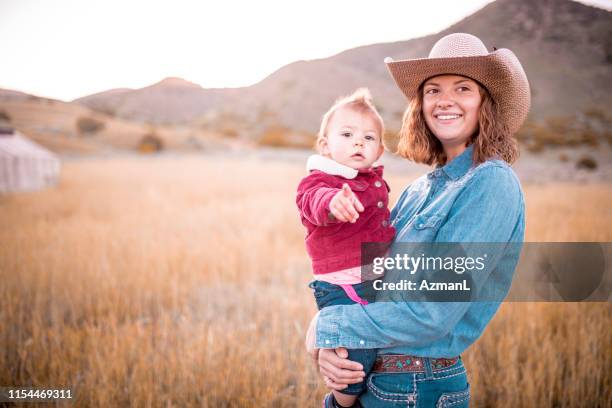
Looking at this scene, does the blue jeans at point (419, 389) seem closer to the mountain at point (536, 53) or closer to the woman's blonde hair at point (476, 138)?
the woman's blonde hair at point (476, 138)

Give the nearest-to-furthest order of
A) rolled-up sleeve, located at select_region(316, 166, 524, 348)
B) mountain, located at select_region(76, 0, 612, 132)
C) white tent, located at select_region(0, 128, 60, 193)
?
rolled-up sleeve, located at select_region(316, 166, 524, 348), mountain, located at select_region(76, 0, 612, 132), white tent, located at select_region(0, 128, 60, 193)

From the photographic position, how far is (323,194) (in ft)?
4.51

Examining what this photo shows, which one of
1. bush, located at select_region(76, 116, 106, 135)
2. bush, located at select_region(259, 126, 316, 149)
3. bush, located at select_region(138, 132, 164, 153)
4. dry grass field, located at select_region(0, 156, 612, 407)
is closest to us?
Result: dry grass field, located at select_region(0, 156, 612, 407)

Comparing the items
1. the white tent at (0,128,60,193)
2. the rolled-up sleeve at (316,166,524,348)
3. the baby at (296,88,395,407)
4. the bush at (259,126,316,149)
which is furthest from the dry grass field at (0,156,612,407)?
the bush at (259,126,316,149)

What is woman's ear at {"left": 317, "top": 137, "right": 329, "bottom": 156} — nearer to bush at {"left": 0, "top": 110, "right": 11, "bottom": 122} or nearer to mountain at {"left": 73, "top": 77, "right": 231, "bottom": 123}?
mountain at {"left": 73, "top": 77, "right": 231, "bottom": 123}

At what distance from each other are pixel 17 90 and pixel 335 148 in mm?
→ 4034

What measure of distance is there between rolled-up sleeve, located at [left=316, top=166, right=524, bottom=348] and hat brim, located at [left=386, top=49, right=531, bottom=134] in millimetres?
463

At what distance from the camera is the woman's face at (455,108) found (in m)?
1.48

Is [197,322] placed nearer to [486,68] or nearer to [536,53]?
[486,68]

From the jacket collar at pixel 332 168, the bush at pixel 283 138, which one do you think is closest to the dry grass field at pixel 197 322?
the jacket collar at pixel 332 168

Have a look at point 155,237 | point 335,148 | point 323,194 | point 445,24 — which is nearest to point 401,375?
point 323,194

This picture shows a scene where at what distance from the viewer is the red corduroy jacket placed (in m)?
1.47

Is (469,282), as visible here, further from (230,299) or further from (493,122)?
(230,299)

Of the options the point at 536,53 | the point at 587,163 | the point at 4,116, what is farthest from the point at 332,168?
the point at 587,163
